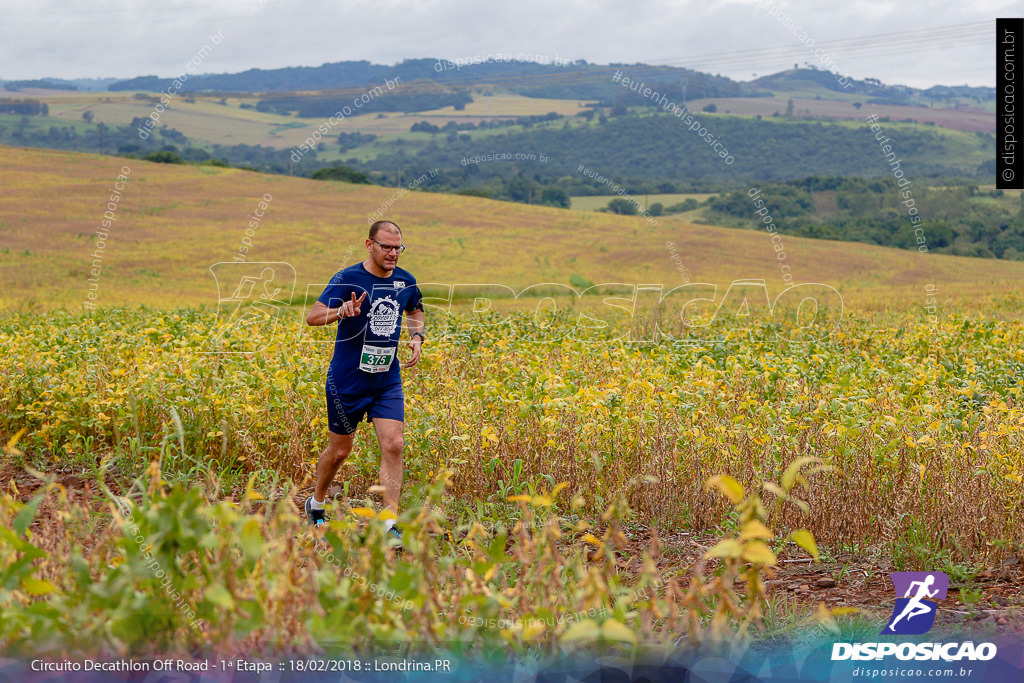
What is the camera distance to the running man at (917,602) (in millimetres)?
3894

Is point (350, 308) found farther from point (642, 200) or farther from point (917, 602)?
point (642, 200)

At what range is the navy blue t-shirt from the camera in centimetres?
533

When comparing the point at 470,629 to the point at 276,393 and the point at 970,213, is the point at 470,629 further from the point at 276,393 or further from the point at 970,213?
the point at 970,213

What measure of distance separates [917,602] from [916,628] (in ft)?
0.64

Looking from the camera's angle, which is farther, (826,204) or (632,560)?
(826,204)

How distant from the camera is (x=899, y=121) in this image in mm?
92000

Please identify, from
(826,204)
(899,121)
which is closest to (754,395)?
(826,204)

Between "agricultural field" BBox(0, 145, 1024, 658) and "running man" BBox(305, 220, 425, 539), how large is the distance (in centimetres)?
39

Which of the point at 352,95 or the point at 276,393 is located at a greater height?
the point at 352,95

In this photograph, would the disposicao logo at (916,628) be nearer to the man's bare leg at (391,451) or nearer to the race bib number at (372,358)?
the man's bare leg at (391,451)

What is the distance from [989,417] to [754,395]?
97.0 inches

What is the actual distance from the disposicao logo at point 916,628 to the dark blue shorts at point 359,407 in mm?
2861

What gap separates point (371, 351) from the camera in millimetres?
5336
